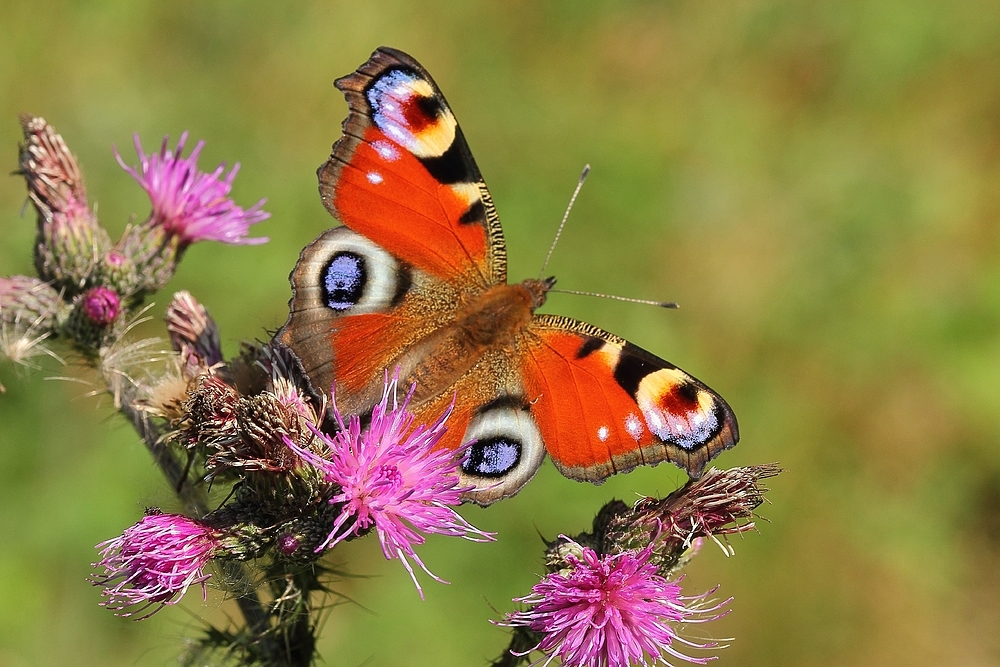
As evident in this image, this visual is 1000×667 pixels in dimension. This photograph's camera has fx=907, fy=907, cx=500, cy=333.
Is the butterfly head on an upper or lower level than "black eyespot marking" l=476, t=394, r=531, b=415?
upper

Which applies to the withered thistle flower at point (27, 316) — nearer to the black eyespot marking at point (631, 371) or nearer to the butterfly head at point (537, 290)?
the butterfly head at point (537, 290)

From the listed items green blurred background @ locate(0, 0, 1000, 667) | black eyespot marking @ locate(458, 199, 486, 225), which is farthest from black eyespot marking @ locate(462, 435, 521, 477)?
green blurred background @ locate(0, 0, 1000, 667)

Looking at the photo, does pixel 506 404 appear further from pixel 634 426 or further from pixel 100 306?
pixel 100 306

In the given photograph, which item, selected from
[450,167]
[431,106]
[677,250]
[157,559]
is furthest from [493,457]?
[677,250]

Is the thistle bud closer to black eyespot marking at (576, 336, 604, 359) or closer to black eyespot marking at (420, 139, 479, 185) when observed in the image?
black eyespot marking at (420, 139, 479, 185)

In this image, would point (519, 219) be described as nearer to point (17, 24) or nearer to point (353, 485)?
point (17, 24)

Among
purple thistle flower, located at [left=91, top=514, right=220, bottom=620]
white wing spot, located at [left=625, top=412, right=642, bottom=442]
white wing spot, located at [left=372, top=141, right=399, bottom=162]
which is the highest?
white wing spot, located at [left=372, top=141, right=399, bottom=162]

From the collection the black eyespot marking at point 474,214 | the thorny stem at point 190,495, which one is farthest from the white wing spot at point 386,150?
the thorny stem at point 190,495

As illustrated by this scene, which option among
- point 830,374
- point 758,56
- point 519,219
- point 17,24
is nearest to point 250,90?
point 17,24
